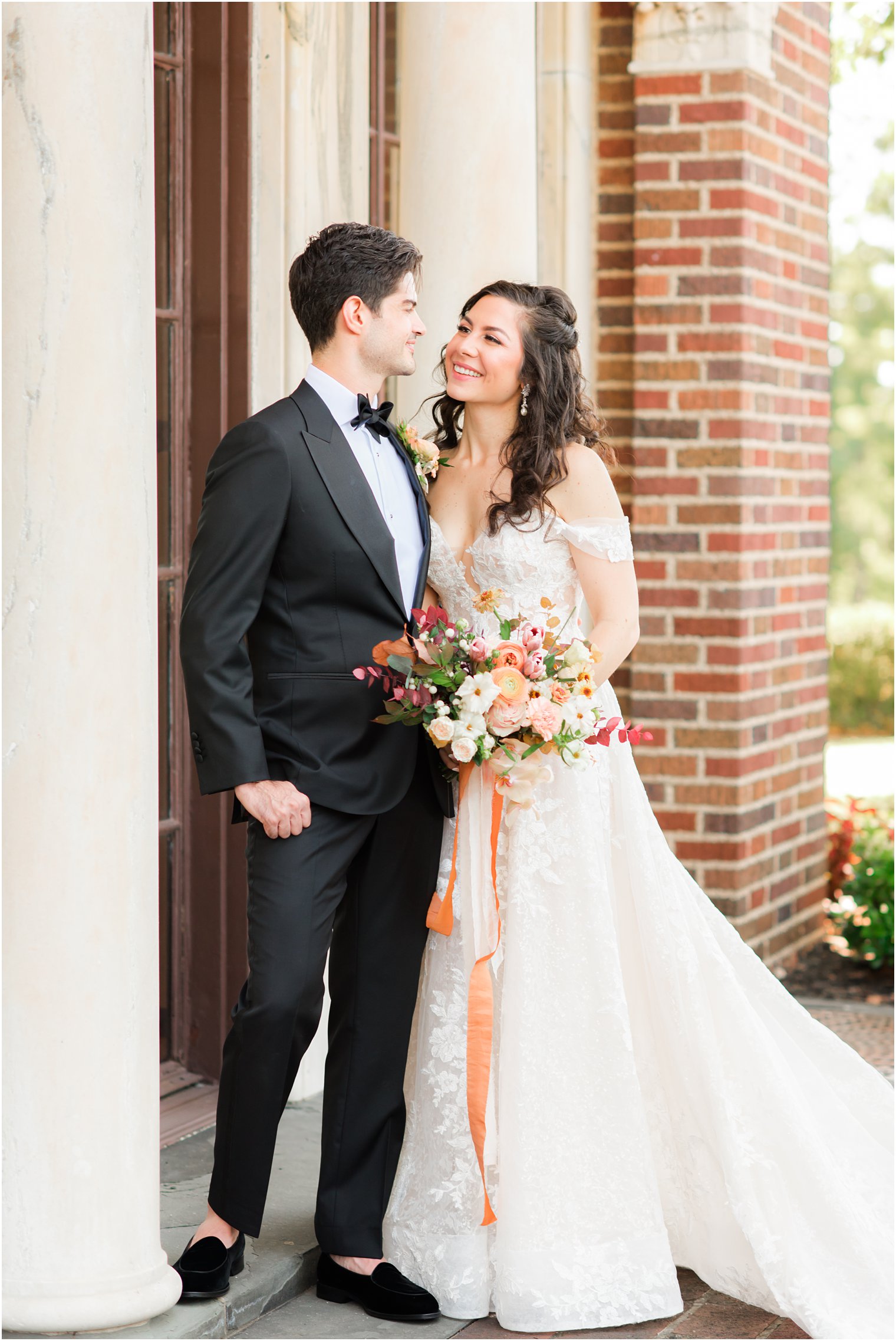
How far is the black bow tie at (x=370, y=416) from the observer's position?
3.30 metres

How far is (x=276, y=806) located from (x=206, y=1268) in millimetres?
986

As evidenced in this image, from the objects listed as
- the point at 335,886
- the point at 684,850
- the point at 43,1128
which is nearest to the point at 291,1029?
the point at 335,886

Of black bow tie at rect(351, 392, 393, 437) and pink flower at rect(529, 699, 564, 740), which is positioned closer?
pink flower at rect(529, 699, 564, 740)

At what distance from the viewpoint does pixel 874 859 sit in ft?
22.3

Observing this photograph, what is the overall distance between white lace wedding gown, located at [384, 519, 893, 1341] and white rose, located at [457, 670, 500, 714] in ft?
1.44

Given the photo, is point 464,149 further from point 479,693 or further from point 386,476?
point 479,693

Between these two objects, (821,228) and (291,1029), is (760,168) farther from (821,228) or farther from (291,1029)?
(291,1029)

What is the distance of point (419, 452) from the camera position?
357cm

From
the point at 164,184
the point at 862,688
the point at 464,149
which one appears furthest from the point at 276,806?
the point at 862,688

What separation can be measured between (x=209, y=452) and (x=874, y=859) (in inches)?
147

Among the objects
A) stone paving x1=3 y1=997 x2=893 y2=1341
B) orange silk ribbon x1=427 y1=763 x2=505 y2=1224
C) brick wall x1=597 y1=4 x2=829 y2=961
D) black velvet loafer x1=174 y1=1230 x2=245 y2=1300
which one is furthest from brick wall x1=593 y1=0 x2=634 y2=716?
black velvet loafer x1=174 y1=1230 x2=245 y2=1300

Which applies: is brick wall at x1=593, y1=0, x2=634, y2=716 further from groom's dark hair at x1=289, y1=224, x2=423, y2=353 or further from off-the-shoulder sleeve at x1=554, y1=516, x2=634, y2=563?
groom's dark hair at x1=289, y1=224, x2=423, y2=353

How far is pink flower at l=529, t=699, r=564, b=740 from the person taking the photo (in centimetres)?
315

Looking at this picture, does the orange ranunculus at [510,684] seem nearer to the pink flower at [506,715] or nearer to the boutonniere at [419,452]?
the pink flower at [506,715]
